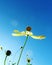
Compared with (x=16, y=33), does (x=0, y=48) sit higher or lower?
lower

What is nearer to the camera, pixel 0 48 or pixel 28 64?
pixel 0 48

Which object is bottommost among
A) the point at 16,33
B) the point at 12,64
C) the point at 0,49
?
the point at 12,64

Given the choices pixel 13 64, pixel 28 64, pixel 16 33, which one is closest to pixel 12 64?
pixel 13 64

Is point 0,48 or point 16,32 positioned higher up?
point 16,32

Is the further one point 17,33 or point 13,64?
point 13,64

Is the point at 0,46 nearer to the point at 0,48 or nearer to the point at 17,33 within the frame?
the point at 0,48

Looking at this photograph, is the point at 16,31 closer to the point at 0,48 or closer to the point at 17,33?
the point at 17,33

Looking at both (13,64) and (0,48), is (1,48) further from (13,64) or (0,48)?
(13,64)
